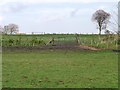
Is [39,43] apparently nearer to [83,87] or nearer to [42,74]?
[42,74]

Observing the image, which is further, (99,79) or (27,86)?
(99,79)

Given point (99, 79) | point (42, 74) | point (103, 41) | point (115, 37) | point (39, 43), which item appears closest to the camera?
point (99, 79)

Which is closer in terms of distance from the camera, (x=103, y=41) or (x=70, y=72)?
(x=70, y=72)

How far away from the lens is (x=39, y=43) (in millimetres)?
49281

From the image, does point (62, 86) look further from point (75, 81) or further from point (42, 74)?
point (42, 74)

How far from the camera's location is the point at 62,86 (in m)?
12.1

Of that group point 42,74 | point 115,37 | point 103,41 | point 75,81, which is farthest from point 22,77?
point 103,41

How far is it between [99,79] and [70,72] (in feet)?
8.46

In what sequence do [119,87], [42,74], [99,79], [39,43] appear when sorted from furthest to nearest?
[39,43] → [42,74] → [99,79] → [119,87]

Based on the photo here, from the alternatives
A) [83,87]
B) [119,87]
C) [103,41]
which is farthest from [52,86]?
[103,41]

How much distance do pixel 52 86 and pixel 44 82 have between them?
107cm

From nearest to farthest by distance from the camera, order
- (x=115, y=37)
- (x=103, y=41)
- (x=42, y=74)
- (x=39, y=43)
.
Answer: (x=42, y=74), (x=115, y=37), (x=103, y=41), (x=39, y=43)

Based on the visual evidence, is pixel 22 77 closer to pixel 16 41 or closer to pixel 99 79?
pixel 99 79

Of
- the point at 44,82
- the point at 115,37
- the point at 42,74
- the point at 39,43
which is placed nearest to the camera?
the point at 44,82
